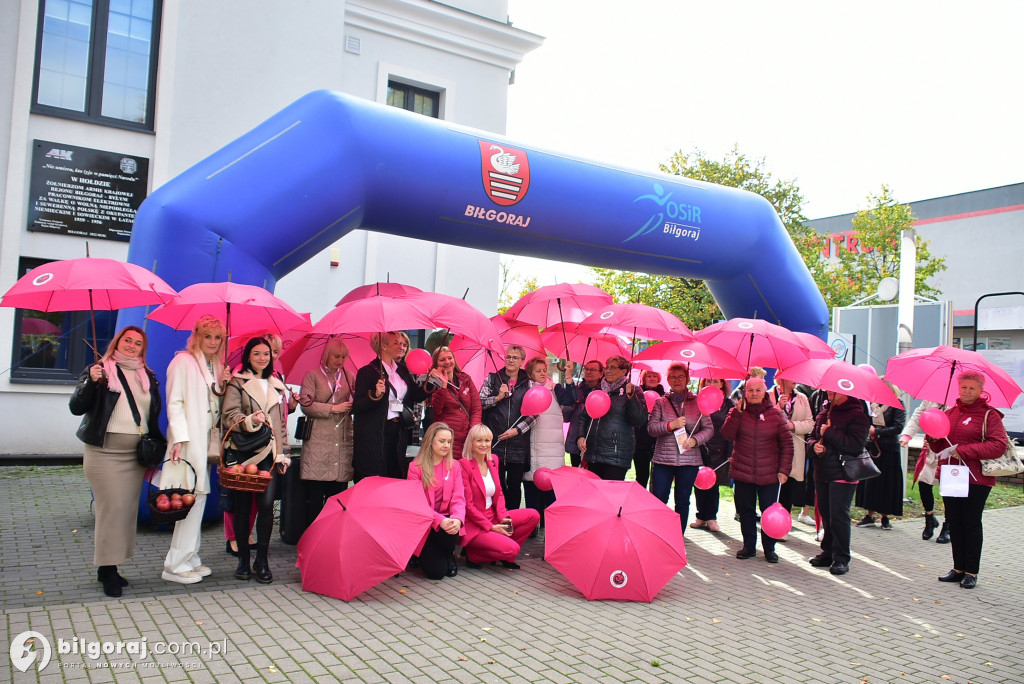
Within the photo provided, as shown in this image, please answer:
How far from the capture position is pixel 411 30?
13.1m

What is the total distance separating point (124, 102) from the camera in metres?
10.4

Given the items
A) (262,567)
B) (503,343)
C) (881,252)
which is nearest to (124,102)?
(503,343)

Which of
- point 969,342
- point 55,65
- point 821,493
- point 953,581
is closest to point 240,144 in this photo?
point 55,65

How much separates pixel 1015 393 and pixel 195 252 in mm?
6935

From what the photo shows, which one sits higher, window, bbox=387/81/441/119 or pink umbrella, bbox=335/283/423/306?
window, bbox=387/81/441/119

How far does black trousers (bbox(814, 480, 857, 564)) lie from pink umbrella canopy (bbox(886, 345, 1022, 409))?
1014 millimetres

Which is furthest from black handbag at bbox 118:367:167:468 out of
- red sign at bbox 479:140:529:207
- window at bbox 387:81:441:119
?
window at bbox 387:81:441:119

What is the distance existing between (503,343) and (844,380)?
301 cm


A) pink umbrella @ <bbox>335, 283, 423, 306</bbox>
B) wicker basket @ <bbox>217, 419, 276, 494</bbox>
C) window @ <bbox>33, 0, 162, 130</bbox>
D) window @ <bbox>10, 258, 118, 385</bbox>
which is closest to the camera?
wicker basket @ <bbox>217, 419, 276, 494</bbox>

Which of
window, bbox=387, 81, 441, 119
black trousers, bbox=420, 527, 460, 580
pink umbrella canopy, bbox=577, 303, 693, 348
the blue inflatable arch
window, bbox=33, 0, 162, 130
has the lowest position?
black trousers, bbox=420, 527, 460, 580

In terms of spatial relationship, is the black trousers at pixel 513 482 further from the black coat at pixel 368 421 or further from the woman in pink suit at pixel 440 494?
the black coat at pixel 368 421

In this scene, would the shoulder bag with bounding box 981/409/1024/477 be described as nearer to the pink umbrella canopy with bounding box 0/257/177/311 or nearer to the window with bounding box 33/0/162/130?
the pink umbrella canopy with bounding box 0/257/177/311

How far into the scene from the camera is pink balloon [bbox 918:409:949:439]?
619 centimetres

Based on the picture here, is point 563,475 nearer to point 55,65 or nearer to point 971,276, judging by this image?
point 55,65
